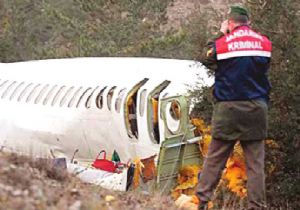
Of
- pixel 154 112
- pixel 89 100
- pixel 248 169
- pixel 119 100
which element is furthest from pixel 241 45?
pixel 89 100

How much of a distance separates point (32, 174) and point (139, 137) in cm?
794

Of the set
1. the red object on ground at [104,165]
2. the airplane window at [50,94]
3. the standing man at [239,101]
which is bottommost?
the red object on ground at [104,165]

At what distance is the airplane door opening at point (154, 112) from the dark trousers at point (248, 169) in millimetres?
6124

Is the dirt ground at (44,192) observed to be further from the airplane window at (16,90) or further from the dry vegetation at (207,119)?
the airplane window at (16,90)

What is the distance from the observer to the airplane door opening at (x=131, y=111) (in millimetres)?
13391

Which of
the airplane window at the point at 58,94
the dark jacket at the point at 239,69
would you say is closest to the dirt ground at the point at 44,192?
the dark jacket at the point at 239,69

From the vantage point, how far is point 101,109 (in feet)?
46.2

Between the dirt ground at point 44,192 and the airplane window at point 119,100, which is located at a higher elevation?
the airplane window at point 119,100

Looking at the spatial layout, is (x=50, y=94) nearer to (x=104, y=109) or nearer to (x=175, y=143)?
(x=104, y=109)

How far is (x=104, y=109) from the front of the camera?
14.0 meters

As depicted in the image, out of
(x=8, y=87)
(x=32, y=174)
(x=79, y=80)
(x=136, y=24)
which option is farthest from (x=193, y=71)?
(x=136, y=24)

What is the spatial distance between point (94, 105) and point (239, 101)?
8099mm

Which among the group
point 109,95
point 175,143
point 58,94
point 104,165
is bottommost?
point 104,165

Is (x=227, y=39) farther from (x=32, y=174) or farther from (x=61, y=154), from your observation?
(x=61, y=154)
